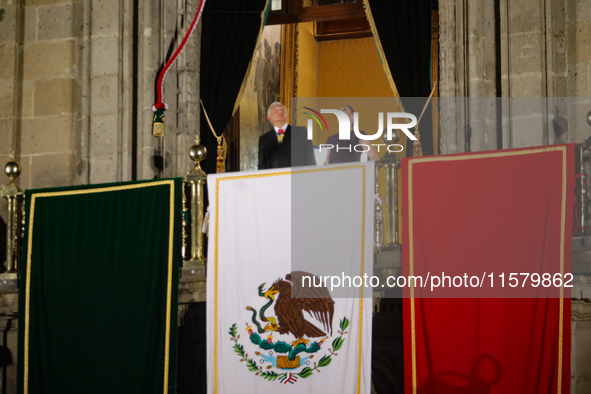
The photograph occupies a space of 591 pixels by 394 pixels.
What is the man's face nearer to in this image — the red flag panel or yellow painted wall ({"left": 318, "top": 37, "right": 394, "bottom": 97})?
the red flag panel

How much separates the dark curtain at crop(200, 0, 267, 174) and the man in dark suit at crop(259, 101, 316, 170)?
60 cm

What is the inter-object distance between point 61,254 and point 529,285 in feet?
10.7

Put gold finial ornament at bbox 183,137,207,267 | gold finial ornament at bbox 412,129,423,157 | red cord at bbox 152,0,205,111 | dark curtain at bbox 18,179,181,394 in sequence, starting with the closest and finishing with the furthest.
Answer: dark curtain at bbox 18,179,181,394
gold finial ornament at bbox 183,137,207,267
gold finial ornament at bbox 412,129,423,157
red cord at bbox 152,0,205,111

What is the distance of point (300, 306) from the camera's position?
5.23 m

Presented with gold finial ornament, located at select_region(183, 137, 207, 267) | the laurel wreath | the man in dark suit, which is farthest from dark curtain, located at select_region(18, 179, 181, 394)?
the man in dark suit

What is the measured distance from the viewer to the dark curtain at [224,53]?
275 inches

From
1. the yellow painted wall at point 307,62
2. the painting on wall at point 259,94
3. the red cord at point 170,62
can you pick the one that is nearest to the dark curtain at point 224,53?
the red cord at point 170,62

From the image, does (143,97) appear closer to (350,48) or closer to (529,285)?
(529,285)

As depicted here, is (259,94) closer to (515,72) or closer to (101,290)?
(515,72)

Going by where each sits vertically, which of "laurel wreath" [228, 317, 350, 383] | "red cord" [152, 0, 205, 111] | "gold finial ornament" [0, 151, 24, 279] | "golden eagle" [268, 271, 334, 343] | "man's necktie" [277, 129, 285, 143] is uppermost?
"red cord" [152, 0, 205, 111]

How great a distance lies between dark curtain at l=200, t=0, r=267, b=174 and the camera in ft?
22.9

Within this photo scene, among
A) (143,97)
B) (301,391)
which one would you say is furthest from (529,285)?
(143,97)

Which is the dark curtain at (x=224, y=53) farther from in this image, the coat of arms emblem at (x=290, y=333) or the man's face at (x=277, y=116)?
the coat of arms emblem at (x=290, y=333)

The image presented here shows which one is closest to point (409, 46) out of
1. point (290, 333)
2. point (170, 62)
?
point (170, 62)
